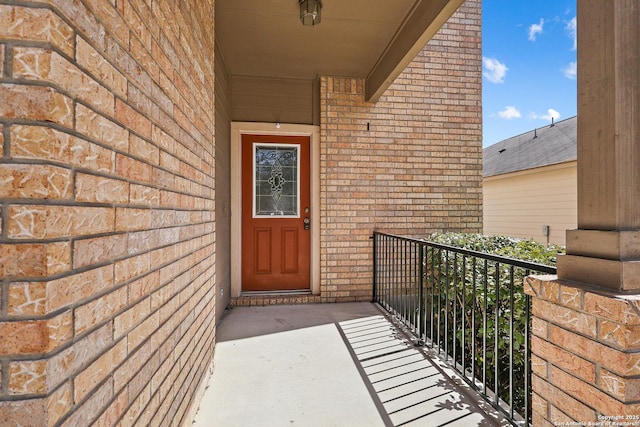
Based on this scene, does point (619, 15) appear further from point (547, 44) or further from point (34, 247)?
point (547, 44)

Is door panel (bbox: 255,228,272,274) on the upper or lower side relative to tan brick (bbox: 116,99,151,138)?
lower

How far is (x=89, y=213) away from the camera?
741 mm

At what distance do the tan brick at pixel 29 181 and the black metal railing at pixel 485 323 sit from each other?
1.83 metres

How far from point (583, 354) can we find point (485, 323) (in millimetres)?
822

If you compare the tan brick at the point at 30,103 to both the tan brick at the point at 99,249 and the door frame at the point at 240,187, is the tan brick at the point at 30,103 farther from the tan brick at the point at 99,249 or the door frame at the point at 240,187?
the door frame at the point at 240,187

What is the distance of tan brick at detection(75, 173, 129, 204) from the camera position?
0.71m

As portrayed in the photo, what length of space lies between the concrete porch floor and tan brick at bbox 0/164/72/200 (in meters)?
1.58

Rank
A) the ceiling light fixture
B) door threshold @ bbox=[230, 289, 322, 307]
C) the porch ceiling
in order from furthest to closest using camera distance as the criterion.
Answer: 1. door threshold @ bbox=[230, 289, 322, 307]
2. the porch ceiling
3. the ceiling light fixture

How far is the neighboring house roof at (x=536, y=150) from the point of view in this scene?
820 centimetres

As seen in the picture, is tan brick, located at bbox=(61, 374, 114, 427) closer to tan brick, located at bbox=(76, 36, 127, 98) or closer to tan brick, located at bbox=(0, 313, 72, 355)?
tan brick, located at bbox=(0, 313, 72, 355)

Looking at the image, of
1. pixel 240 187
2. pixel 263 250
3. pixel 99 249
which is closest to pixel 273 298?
pixel 263 250

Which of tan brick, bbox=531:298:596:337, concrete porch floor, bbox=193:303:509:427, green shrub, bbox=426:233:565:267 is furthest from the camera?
green shrub, bbox=426:233:565:267

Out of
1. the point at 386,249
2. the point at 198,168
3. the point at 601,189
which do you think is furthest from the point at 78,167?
the point at 386,249

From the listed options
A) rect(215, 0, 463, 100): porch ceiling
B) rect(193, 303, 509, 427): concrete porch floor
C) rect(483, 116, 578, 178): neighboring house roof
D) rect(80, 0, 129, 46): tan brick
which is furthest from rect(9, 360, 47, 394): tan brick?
rect(483, 116, 578, 178): neighboring house roof
